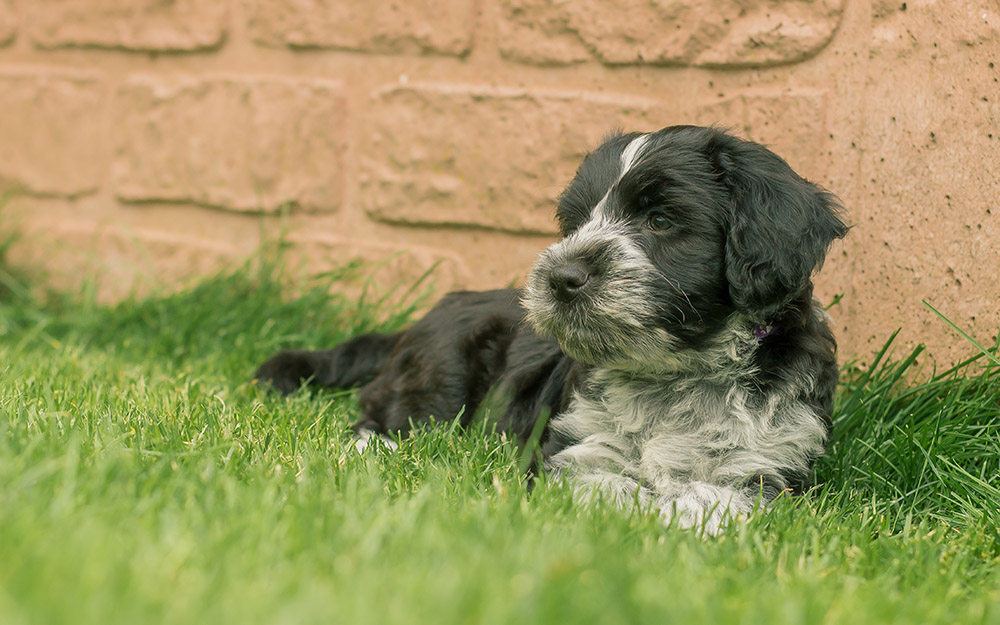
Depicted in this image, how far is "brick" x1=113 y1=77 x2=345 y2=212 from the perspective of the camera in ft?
15.0

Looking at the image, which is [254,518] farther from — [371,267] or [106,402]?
[371,267]

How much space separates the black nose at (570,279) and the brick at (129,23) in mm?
3012

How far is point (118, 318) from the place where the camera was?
468 cm

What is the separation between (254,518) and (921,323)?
2550mm

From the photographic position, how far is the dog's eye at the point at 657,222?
260 centimetres

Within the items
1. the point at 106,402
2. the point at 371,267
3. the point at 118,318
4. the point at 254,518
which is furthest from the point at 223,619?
the point at 118,318

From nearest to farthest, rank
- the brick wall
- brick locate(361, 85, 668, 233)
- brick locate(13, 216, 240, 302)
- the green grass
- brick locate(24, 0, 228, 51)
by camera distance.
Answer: the green grass, the brick wall, brick locate(361, 85, 668, 233), brick locate(24, 0, 228, 51), brick locate(13, 216, 240, 302)

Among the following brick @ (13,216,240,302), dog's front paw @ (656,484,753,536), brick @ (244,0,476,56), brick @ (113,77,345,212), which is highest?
brick @ (244,0,476,56)

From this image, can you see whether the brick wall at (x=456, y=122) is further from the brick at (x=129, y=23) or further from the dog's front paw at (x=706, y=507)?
the dog's front paw at (x=706, y=507)

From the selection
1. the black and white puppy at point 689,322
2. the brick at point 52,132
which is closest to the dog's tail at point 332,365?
the black and white puppy at point 689,322

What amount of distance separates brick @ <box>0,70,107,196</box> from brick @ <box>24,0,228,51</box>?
0.77ft

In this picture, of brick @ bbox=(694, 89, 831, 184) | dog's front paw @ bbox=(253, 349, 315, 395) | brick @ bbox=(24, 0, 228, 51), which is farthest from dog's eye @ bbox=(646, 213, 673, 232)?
brick @ bbox=(24, 0, 228, 51)

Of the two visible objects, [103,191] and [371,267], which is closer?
[371,267]

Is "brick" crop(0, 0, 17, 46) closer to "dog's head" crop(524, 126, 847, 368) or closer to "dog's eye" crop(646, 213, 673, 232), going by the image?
"dog's head" crop(524, 126, 847, 368)
